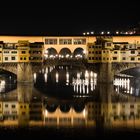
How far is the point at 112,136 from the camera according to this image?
23.6 m

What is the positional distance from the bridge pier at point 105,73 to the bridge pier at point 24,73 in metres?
7.22

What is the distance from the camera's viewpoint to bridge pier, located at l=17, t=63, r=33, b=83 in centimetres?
4675

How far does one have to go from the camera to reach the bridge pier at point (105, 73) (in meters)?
47.2

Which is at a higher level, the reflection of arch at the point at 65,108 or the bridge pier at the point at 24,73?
the bridge pier at the point at 24,73

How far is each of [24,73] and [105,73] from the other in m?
8.36

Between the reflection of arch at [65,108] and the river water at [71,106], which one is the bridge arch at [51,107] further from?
the reflection of arch at [65,108]

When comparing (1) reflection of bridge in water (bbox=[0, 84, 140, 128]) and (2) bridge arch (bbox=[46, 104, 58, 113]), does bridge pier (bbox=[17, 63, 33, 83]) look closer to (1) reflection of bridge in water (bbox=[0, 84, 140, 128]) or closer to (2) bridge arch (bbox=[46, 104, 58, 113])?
(1) reflection of bridge in water (bbox=[0, 84, 140, 128])

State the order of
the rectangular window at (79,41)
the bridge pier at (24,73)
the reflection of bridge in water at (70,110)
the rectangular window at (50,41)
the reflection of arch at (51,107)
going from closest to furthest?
1. the reflection of bridge in water at (70,110)
2. the reflection of arch at (51,107)
3. the bridge pier at (24,73)
4. the rectangular window at (50,41)
5. the rectangular window at (79,41)

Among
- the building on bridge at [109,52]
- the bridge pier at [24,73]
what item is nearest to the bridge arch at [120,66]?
the building on bridge at [109,52]

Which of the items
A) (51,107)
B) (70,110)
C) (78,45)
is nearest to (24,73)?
(78,45)

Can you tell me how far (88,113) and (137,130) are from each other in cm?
593

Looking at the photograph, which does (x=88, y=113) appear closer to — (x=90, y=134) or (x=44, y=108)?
(x=44, y=108)

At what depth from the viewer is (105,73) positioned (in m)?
47.3

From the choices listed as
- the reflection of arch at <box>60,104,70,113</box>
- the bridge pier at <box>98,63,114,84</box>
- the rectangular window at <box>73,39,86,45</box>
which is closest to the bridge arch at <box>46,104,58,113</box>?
the reflection of arch at <box>60,104,70,113</box>
